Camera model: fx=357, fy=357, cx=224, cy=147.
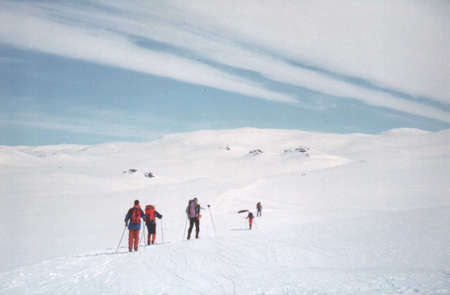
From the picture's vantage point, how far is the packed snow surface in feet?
21.3

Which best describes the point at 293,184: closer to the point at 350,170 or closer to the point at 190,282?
the point at 350,170

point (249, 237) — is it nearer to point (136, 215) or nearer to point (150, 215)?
point (150, 215)

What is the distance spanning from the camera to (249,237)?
12.0 metres

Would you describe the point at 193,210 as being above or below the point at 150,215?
above

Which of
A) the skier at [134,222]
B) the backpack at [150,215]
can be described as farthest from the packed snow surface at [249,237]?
the backpack at [150,215]

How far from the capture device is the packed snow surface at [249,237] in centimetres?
649

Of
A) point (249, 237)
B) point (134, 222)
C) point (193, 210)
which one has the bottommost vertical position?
point (249, 237)

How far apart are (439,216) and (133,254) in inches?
426

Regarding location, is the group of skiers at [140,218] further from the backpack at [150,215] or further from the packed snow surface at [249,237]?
the packed snow surface at [249,237]

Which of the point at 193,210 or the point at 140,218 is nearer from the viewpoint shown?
the point at 140,218

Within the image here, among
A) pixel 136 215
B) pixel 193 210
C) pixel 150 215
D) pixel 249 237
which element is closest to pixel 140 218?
pixel 136 215

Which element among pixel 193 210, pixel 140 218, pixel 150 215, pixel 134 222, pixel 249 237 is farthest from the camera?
pixel 193 210

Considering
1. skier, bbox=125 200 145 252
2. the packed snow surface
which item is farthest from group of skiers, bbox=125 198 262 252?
the packed snow surface

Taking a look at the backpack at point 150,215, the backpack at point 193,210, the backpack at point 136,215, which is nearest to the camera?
the backpack at point 136,215
